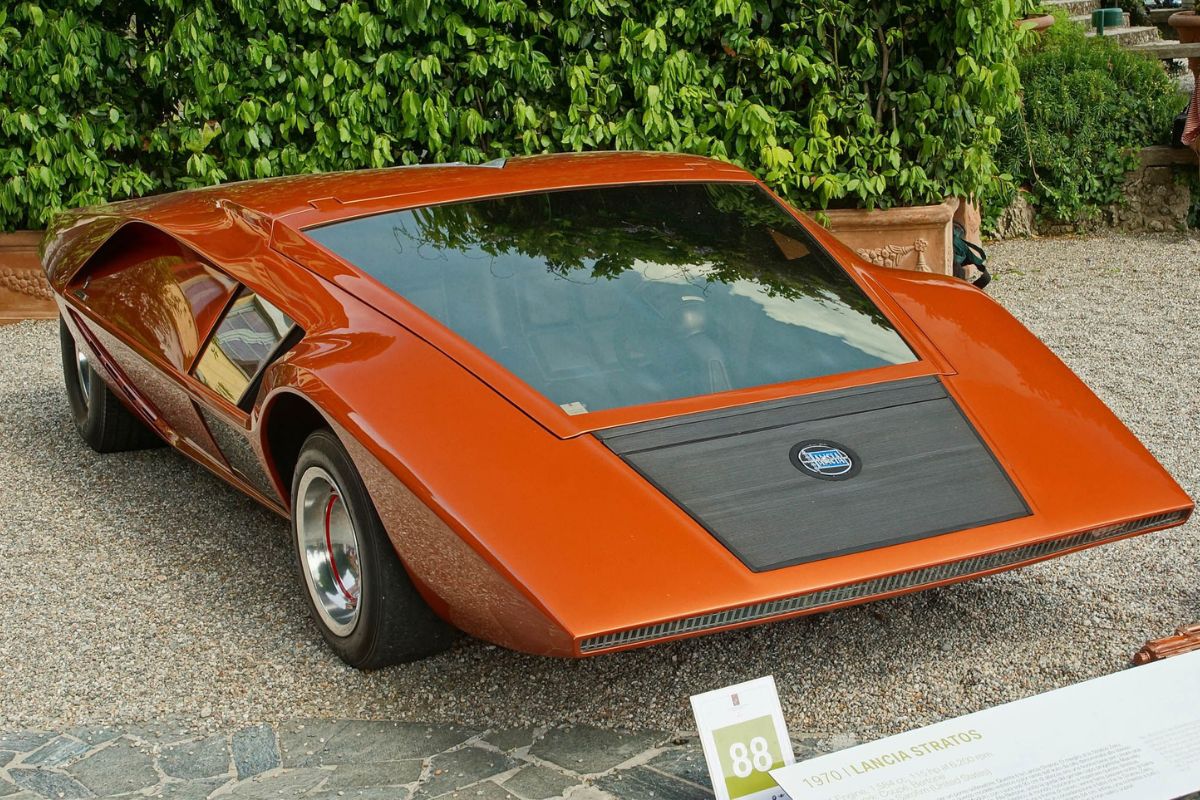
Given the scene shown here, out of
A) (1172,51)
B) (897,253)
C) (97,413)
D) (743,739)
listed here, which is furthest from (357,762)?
(1172,51)

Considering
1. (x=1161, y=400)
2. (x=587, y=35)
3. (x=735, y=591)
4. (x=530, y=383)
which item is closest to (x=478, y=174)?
(x=530, y=383)

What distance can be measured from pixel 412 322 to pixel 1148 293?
520cm

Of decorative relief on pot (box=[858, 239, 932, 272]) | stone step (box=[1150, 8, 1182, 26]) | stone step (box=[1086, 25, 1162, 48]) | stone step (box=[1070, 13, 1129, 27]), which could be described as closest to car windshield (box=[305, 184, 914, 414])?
decorative relief on pot (box=[858, 239, 932, 272])

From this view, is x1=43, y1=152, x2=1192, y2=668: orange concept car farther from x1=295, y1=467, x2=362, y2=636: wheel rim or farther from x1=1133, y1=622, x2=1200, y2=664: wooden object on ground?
x1=1133, y1=622, x2=1200, y2=664: wooden object on ground

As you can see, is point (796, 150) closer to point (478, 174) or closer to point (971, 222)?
point (971, 222)

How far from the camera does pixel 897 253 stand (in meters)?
7.24

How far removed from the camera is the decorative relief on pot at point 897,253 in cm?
721

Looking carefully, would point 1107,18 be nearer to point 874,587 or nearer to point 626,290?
point 626,290

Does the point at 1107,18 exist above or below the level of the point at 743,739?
below

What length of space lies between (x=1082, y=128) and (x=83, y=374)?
248 inches

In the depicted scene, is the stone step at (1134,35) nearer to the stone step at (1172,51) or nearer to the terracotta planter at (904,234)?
the stone step at (1172,51)

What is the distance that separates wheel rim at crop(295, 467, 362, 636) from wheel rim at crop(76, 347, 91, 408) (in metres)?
2.20

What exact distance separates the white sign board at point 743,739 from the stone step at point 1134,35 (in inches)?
429

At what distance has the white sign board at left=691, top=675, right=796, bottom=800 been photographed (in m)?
2.38
